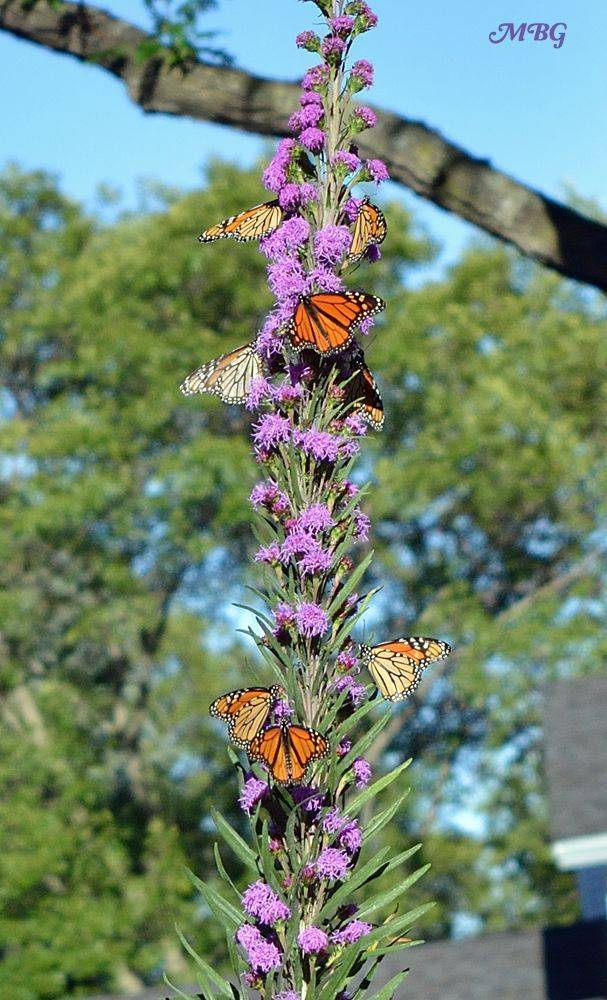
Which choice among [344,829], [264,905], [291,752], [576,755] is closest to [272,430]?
[291,752]

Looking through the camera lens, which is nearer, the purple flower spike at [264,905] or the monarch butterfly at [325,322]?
the purple flower spike at [264,905]

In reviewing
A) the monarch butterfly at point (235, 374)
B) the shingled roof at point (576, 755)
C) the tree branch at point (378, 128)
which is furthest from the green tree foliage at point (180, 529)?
the monarch butterfly at point (235, 374)

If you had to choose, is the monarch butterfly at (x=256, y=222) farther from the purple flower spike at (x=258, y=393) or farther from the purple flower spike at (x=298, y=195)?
the purple flower spike at (x=258, y=393)

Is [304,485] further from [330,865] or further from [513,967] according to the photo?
[513,967]

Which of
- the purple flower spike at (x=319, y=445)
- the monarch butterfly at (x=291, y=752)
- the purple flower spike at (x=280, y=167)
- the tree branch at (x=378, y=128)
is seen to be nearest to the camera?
the monarch butterfly at (x=291, y=752)

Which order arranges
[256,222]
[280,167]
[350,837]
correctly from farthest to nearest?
1. [256,222]
2. [280,167]
3. [350,837]

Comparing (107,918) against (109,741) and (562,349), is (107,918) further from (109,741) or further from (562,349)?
(562,349)
